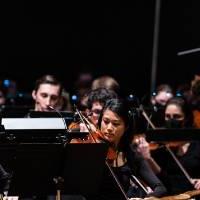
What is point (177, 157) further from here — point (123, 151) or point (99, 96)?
point (123, 151)

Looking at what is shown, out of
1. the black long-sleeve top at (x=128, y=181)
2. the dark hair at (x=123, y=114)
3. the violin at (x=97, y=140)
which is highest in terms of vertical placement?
the dark hair at (x=123, y=114)

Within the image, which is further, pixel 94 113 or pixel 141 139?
pixel 141 139

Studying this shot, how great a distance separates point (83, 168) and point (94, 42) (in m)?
4.39

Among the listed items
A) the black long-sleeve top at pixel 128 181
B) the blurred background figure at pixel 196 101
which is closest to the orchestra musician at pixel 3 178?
the black long-sleeve top at pixel 128 181

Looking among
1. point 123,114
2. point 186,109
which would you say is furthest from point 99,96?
point 186,109

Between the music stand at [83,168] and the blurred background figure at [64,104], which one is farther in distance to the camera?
the blurred background figure at [64,104]

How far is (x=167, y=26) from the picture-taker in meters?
6.17

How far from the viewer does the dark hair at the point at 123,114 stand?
9.07 feet

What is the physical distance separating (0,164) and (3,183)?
0.51 ft

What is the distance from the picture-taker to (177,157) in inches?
140

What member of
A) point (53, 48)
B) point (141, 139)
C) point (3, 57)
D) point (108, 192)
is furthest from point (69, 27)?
point (108, 192)

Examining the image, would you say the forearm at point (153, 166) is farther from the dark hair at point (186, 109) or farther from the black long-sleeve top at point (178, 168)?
the dark hair at point (186, 109)

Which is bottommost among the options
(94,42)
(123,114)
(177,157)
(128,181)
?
(128,181)

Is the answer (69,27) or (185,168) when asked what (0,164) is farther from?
(69,27)
